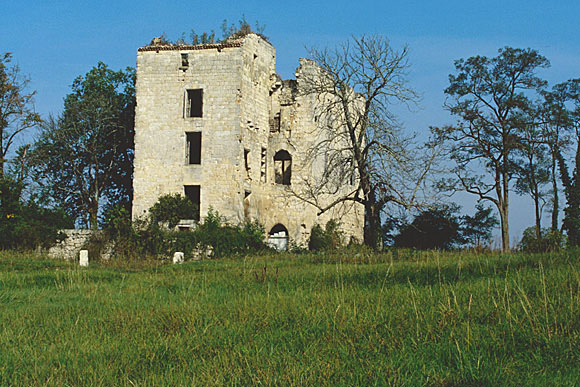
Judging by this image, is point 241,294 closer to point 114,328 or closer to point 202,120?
point 114,328

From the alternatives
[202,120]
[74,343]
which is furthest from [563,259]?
[202,120]

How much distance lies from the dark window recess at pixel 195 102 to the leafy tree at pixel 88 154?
5399 millimetres

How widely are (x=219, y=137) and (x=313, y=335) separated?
78.9 feet

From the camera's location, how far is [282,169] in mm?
34219

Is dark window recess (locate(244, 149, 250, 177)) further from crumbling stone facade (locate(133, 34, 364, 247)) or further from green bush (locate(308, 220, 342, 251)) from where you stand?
green bush (locate(308, 220, 342, 251))

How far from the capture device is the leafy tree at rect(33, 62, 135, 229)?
35719 mm

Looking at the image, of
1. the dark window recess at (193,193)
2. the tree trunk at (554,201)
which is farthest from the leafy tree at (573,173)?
the dark window recess at (193,193)

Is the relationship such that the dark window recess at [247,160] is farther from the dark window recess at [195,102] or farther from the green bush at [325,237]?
the green bush at [325,237]

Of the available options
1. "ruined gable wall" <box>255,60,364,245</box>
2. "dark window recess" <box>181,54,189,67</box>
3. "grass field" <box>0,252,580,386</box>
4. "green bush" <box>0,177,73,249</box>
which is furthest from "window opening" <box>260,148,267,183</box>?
"grass field" <box>0,252,580,386</box>

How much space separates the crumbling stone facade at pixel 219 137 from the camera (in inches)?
1172

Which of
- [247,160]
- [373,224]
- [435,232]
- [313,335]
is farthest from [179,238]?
[313,335]

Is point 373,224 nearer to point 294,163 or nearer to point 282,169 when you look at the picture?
point 294,163

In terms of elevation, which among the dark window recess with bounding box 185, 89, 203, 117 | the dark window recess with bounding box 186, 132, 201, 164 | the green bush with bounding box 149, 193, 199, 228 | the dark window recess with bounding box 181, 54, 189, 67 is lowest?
the green bush with bounding box 149, 193, 199, 228

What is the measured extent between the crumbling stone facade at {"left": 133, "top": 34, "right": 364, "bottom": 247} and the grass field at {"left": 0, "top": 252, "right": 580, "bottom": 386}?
65.9ft
